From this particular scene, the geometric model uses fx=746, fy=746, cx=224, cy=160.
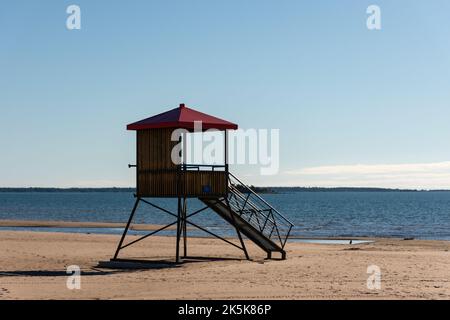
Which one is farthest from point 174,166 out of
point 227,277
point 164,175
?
point 227,277

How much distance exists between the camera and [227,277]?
19078 mm

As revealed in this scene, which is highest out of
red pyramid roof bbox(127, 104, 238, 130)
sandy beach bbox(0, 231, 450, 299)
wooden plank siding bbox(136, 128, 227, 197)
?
red pyramid roof bbox(127, 104, 238, 130)

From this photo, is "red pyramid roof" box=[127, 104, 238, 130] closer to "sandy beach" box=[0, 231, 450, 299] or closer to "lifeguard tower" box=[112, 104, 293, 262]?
"lifeguard tower" box=[112, 104, 293, 262]

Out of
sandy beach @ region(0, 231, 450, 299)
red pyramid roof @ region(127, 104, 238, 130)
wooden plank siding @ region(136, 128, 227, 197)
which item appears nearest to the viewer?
sandy beach @ region(0, 231, 450, 299)

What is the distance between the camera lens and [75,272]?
2139 centimetres

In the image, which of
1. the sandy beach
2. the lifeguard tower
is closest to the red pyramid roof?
the lifeguard tower

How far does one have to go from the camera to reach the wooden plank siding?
74.6 feet

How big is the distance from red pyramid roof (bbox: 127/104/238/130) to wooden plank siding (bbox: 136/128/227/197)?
11.4 inches

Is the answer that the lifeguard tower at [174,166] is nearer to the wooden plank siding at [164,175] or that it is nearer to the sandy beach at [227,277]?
the wooden plank siding at [164,175]

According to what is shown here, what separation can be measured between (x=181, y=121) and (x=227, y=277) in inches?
209
